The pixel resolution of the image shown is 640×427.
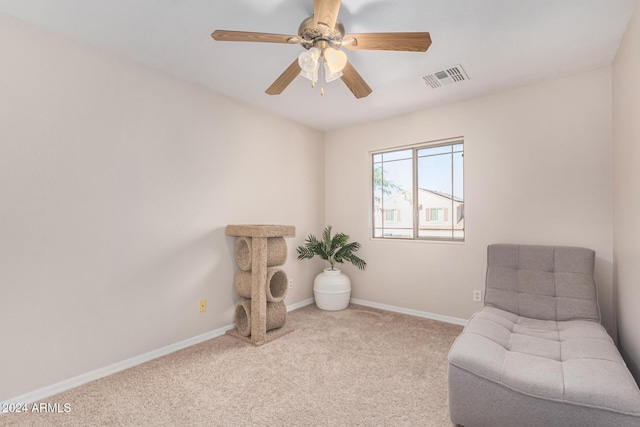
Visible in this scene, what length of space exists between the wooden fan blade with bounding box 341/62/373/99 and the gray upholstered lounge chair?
1.75 metres

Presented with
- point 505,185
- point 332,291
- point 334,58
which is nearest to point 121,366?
point 332,291

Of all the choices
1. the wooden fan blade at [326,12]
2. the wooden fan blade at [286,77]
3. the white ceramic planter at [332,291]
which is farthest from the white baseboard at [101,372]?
the wooden fan blade at [326,12]

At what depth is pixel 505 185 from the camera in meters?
2.95

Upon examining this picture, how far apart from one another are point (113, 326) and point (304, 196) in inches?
95.0

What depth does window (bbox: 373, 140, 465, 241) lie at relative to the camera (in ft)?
11.1

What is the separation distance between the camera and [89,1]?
1.77 metres

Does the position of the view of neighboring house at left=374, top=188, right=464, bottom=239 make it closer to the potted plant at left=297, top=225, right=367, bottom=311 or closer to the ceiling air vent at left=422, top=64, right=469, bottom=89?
the potted plant at left=297, top=225, right=367, bottom=311

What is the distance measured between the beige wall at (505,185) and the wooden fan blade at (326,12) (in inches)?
84.2

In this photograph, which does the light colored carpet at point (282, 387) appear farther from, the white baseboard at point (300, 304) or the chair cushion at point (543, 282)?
the white baseboard at point (300, 304)

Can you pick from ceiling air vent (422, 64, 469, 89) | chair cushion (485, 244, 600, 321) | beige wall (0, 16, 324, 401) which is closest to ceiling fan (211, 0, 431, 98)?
ceiling air vent (422, 64, 469, 89)

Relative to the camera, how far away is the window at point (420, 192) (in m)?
3.37

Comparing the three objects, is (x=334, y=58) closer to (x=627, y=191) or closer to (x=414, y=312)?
(x=627, y=191)

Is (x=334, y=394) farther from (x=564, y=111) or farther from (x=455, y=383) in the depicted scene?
(x=564, y=111)

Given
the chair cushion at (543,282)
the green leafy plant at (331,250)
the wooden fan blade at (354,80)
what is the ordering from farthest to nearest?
the green leafy plant at (331,250) → the chair cushion at (543,282) → the wooden fan blade at (354,80)
